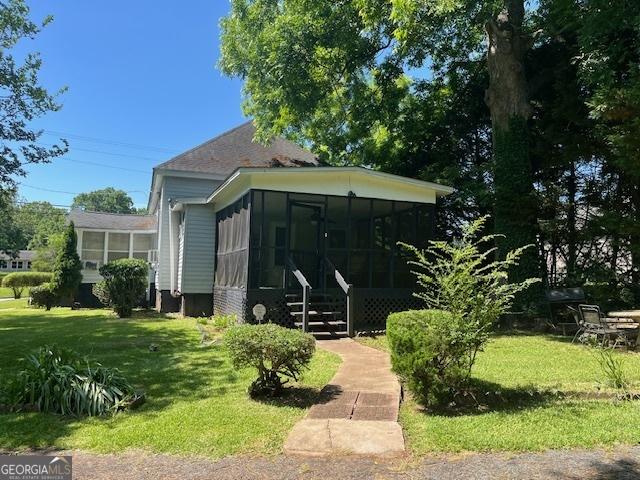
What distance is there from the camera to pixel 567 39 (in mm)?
13977

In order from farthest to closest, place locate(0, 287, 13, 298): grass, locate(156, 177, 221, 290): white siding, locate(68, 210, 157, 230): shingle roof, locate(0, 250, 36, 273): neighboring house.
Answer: locate(0, 250, 36, 273): neighboring house < locate(0, 287, 13, 298): grass < locate(68, 210, 157, 230): shingle roof < locate(156, 177, 221, 290): white siding

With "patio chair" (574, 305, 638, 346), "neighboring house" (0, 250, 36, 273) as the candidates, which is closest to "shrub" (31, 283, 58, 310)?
"patio chair" (574, 305, 638, 346)

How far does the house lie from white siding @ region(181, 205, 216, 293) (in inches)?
1.3

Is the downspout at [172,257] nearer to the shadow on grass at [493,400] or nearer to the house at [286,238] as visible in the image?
the house at [286,238]

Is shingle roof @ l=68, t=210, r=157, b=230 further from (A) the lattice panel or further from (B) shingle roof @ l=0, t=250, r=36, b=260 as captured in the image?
(B) shingle roof @ l=0, t=250, r=36, b=260

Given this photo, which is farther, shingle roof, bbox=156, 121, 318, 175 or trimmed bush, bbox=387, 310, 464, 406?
shingle roof, bbox=156, 121, 318, 175

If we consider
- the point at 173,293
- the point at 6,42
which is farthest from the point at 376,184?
the point at 6,42

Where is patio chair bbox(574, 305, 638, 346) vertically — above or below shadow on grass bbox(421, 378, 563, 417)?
above

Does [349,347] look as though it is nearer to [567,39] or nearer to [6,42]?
[567,39]

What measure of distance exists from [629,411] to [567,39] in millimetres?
12514

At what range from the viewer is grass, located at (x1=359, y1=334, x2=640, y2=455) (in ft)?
13.8

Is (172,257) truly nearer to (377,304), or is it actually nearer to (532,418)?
(377,304)

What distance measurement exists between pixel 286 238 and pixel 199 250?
17.7ft

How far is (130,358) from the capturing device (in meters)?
7.98
